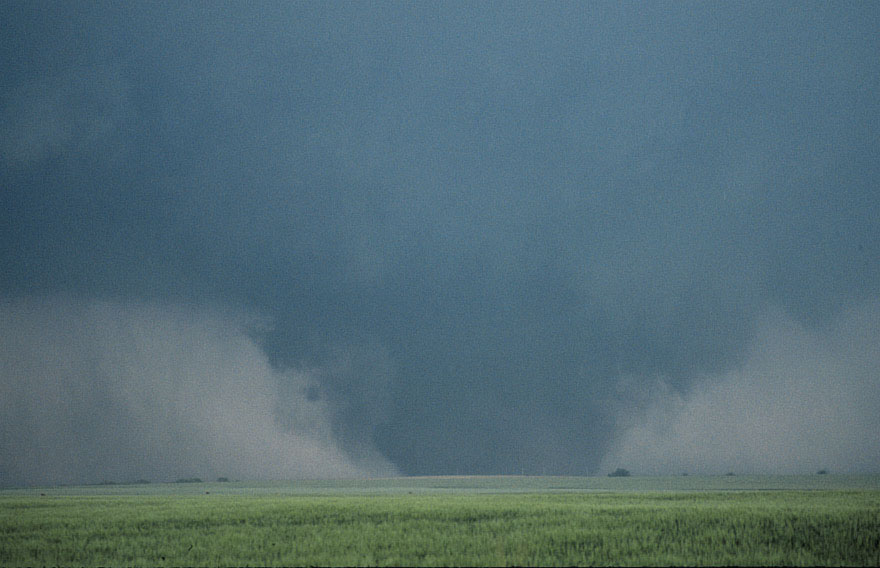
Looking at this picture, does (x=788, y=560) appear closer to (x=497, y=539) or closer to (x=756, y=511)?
(x=497, y=539)

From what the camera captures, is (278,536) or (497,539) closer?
(497,539)

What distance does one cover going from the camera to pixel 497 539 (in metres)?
29.1

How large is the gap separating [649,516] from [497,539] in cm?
1213

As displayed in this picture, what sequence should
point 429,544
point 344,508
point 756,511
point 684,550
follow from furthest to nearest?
point 344,508
point 756,511
point 429,544
point 684,550

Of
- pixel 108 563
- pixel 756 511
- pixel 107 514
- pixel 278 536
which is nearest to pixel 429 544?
pixel 278 536

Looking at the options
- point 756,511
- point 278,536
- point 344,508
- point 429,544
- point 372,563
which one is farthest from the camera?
point 344,508

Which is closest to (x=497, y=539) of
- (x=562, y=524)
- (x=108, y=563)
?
(x=562, y=524)

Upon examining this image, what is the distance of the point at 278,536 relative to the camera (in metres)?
32.1

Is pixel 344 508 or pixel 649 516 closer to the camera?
pixel 649 516

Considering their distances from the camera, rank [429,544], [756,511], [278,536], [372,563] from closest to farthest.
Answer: [372,563] < [429,544] < [278,536] < [756,511]

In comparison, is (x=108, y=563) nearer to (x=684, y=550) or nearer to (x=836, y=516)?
(x=684, y=550)

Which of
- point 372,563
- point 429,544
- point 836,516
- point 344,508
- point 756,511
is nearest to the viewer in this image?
point 372,563

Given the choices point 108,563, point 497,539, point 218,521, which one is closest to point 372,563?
point 497,539

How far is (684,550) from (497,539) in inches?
321
